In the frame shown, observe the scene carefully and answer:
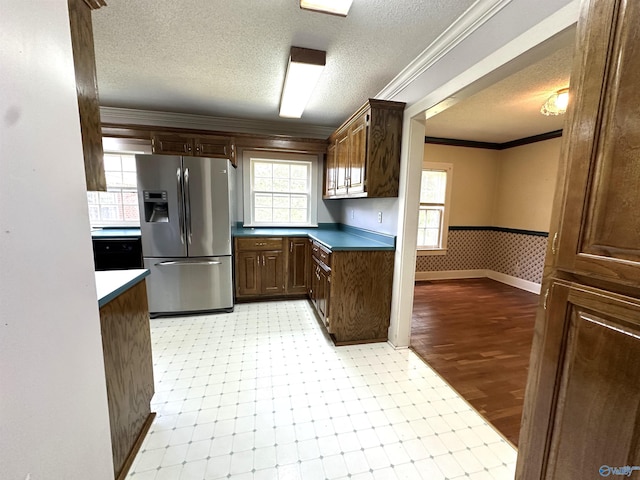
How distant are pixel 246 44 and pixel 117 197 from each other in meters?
2.84

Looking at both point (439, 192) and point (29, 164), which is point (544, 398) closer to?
point (29, 164)

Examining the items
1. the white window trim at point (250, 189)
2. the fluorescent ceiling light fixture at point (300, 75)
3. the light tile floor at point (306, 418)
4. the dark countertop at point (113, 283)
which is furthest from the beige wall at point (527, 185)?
the dark countertop at point (113, 283)

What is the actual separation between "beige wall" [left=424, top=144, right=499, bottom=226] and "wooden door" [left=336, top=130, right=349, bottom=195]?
220cm

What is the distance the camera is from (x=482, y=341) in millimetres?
2625

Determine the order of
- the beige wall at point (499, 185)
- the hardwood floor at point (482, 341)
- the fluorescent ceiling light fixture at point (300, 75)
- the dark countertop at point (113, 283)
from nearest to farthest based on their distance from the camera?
the dark countertop at point (113, 283), the hardwood floor at point (482, 341), the fluorescent ceiling light fixture at point (300, 75), the beige wall at point (499, 185)

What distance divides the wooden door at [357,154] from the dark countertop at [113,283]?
183cm

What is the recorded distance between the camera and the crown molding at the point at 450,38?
1451 mm

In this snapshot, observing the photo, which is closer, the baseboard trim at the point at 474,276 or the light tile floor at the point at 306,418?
the light tile floor at the point at 306,418

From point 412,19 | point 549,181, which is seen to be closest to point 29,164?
point 412,19

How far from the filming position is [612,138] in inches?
27.3

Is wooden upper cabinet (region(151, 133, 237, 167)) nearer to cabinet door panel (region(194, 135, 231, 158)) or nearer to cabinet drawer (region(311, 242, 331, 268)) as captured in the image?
cabinet door panel (region(194, 135, 231, 158))

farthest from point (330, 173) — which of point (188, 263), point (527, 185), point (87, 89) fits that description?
point (527, 185)

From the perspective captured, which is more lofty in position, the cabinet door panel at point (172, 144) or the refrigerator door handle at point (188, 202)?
the cabinet door panel at point (172, 144)

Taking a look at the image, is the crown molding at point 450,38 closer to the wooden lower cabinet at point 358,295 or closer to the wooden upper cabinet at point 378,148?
the wooden upper cabinet at point 378,148
